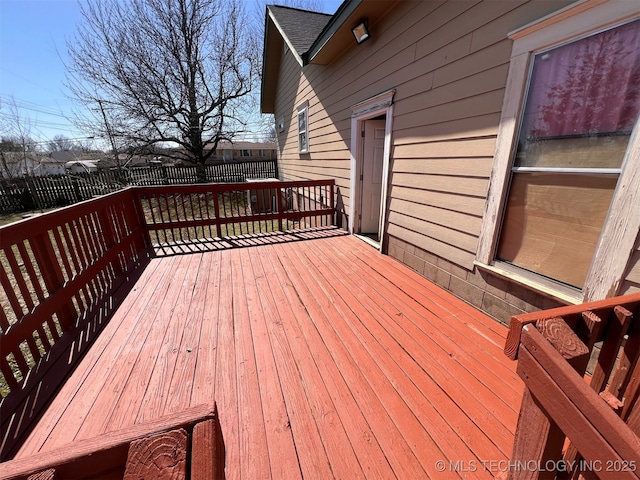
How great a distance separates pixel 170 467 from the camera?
0.48 meters

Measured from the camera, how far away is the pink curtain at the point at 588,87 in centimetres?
143

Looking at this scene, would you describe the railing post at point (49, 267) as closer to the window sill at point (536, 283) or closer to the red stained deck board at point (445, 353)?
the red stained deck board at point (445, 353)

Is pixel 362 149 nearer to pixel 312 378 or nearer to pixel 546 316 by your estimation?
pixel 312 378

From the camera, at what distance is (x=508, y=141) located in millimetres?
1980

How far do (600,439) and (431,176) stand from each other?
2564 millimetres

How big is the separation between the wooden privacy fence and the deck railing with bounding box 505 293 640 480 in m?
14.3

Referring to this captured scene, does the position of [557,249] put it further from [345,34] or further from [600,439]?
[345,34]

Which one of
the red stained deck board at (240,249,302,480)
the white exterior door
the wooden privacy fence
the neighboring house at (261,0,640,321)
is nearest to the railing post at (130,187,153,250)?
the red stained deck board at (240,249,302,480)

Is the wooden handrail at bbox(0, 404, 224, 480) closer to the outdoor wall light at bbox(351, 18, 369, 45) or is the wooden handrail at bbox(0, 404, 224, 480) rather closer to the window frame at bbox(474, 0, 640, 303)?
the window frame at bbox(474, 0, 640, 303)

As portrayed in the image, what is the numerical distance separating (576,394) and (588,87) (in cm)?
193

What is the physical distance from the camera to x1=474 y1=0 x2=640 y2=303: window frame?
4.67ft

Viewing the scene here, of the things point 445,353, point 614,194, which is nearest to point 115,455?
point 445,353

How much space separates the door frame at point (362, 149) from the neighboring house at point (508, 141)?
30 millimetres

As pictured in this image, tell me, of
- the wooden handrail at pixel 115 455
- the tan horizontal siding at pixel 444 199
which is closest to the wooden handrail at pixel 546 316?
the wooden handrail at pixel 115 455
